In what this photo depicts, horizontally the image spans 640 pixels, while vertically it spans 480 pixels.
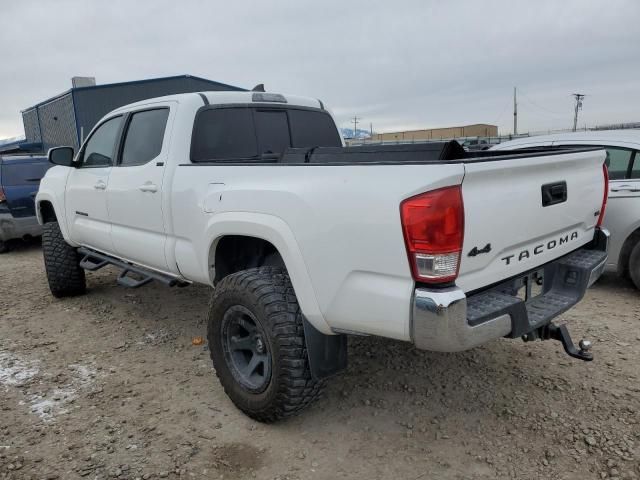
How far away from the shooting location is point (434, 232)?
2.03 metres

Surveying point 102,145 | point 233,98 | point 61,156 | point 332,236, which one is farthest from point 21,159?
point 332,236

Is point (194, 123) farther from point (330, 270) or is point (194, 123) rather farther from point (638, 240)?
point (638, 240)

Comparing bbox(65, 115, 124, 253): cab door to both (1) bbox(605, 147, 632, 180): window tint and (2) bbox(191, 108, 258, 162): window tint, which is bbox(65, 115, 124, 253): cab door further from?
(1) bbox(605, 147, 632, 180): window tint

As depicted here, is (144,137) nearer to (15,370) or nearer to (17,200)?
(15,370)

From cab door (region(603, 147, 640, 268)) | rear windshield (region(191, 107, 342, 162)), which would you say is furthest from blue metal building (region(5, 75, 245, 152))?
cab door (region(603, 147, 640, 268))

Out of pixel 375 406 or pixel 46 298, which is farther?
pixel 46 298

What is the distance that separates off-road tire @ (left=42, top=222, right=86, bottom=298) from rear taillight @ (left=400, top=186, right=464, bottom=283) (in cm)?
447

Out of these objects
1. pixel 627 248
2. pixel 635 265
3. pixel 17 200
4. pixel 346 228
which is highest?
pixel 346 228

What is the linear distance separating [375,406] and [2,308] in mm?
4423

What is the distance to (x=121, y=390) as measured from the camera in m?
3.42

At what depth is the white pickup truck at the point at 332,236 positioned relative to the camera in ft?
6.86

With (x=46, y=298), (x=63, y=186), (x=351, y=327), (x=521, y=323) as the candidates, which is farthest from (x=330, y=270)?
(x=46, y=298)

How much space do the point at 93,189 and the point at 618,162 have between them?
199 inches

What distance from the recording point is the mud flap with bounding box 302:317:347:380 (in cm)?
259
